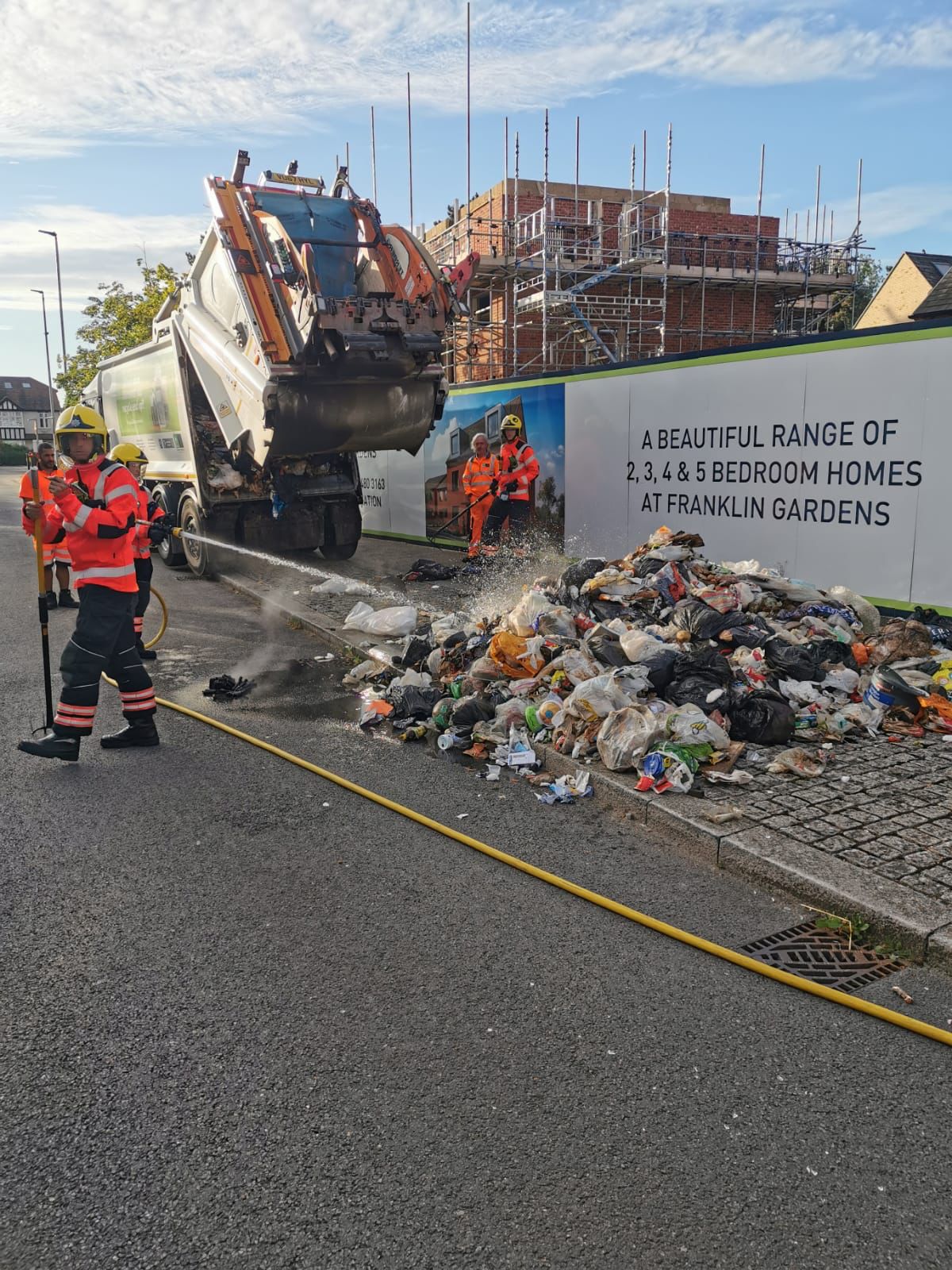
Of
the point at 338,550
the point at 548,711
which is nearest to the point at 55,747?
the point at 548,711

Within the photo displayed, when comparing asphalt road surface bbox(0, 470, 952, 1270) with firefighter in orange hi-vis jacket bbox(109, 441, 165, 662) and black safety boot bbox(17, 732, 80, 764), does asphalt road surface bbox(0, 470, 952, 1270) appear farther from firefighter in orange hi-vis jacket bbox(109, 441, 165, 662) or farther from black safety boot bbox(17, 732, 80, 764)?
firefighter in orange hi-vis jacket bbox(109, 441, 165, 662)

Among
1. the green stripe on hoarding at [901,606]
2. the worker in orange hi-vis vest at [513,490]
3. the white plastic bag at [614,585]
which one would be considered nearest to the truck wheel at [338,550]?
the worker in orange hi-vis vest at [513,490]

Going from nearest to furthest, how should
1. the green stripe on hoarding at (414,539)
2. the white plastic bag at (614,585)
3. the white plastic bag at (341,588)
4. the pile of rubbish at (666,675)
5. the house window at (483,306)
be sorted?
the pile of rubbish at (666,675), the white plastic bag at (614,585), the white plastic bag at (341,588), the green stripe on hoarding at (414,539), the house window at (483,306)

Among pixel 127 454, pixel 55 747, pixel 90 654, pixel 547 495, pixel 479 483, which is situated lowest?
pixel 55 747

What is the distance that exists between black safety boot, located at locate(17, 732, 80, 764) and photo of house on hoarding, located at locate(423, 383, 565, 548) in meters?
7.15

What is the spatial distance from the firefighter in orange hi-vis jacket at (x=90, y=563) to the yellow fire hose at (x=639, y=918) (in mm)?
1135

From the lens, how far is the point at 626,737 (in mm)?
5000

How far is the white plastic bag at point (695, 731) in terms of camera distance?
4941 millimetres

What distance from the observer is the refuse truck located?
954 cm

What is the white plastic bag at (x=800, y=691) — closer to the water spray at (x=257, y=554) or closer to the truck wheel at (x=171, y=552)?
the water spray at (x=257, y=554)

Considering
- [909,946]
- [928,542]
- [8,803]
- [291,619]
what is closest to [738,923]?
[909,946]

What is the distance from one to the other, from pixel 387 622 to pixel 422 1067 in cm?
595

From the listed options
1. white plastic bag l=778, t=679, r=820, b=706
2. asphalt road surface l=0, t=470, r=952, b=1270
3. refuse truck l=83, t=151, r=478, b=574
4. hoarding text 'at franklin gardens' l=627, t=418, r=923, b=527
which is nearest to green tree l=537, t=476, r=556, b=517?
hoarding text 'at franklin gardens' l=627, t=418, r=923, b=527

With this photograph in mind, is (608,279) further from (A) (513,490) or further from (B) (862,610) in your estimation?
(B) (862,610)
